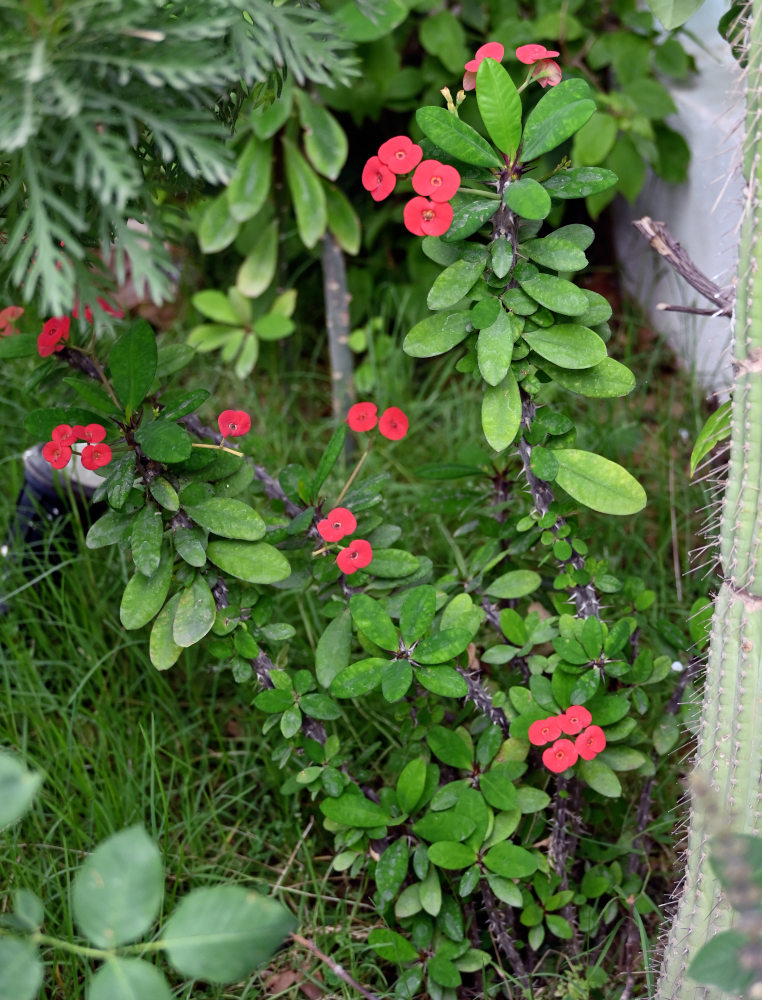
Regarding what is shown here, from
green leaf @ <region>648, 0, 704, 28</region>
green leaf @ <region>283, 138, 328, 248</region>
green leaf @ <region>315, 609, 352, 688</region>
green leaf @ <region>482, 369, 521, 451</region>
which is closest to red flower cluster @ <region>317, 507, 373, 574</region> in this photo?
green leaf @ <region>315, 609, 352, 688</region>

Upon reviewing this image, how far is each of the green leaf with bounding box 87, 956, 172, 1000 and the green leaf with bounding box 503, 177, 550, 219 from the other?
76 cm

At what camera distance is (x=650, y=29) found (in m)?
2.31

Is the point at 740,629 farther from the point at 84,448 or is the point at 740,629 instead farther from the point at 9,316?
the point at 9,316

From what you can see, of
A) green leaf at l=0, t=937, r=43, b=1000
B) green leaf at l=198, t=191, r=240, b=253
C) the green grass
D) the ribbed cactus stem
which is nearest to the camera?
green leaf at l=0, t=937, r=43, b=1000

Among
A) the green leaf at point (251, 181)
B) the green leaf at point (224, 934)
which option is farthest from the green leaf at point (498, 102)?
the green leaf at point (251, 181)

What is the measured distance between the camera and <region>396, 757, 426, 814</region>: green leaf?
1225 mm

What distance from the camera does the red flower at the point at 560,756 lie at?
3.73 ft

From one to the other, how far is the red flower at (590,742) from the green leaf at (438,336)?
50cm

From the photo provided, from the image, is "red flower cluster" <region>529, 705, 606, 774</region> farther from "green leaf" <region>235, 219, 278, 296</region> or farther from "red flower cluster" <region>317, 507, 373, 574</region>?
"green leaf" <region>235, 219, 278, 296</region>

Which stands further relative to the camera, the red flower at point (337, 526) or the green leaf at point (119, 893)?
the red flower at point (337, 526)

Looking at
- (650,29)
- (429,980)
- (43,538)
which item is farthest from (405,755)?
(650,29)

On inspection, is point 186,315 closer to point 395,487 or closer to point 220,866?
point 395,487

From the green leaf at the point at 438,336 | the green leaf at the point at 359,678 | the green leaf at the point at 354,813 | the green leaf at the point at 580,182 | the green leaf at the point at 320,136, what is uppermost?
the green leaf at the point at 580,182

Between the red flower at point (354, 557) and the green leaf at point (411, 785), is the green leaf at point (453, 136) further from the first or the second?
the green leaf at point (411, 785)
